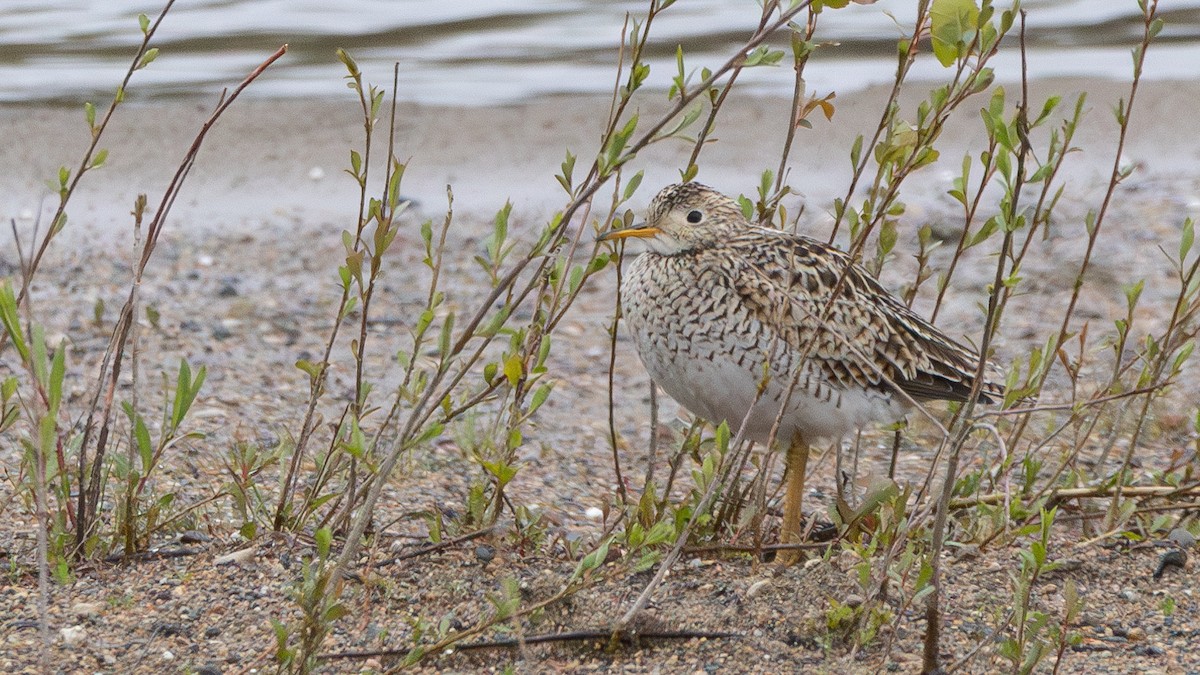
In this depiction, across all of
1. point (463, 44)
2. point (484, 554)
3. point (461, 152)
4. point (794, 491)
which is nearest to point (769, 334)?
point (794, 491)

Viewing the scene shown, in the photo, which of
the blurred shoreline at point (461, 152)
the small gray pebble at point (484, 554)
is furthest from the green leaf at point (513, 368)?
the blurred shoreline at point (461, 152)

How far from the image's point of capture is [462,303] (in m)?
8.34

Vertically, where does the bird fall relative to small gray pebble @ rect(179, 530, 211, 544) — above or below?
above

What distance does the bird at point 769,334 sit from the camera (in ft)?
14.9

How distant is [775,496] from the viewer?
17.2 ft

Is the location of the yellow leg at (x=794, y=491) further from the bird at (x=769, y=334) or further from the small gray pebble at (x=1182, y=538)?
the small gray pebble at (x=1182, y=538)

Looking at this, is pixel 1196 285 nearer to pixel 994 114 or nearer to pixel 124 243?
pixel 994 114

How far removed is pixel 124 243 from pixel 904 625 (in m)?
6.28

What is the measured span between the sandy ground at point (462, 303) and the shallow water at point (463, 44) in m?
0.63

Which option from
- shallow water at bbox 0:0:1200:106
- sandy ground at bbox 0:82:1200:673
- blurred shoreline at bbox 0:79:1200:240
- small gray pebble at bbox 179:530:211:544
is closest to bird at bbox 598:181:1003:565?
sandy ground at bbox 0:82:1200:673

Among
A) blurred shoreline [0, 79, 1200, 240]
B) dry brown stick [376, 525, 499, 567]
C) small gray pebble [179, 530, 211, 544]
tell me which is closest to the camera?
dry brown stick [376, 525, 499, 567]

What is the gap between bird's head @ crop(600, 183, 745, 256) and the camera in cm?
489

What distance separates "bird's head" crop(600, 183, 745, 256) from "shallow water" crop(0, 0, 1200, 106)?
291 inches

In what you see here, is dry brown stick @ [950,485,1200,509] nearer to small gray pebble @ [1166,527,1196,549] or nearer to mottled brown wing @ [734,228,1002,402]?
small gray pebble @ [1166,527,1196,549]
